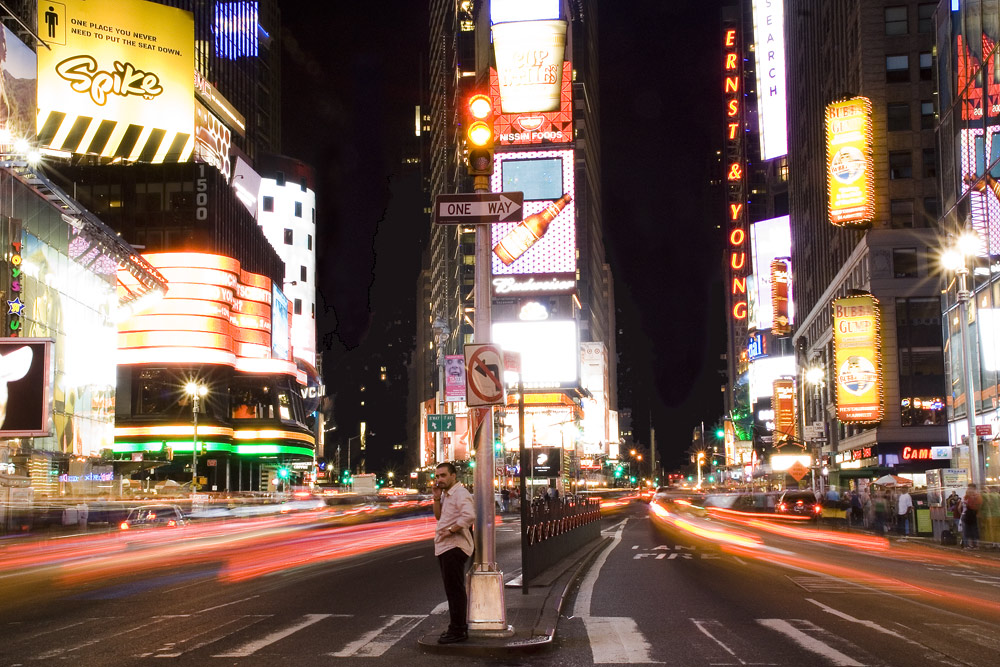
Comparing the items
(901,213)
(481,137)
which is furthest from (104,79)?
(481,137)

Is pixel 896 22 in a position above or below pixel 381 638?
above

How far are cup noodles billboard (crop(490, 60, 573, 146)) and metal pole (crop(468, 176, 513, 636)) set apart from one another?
92422 mm

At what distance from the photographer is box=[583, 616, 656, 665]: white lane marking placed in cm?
1141

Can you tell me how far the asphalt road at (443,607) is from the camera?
464 inches

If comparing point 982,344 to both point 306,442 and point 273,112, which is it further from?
point 273,112

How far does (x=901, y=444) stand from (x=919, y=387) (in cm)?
375

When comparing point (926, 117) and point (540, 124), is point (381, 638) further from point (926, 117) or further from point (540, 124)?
point (540, 124)

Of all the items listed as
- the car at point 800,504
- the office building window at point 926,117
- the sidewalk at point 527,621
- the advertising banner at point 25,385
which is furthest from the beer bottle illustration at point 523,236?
the sidewalk at point 527,621

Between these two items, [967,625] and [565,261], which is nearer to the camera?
[967,625]

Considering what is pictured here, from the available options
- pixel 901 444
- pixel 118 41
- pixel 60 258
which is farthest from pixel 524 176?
pixel 60 258

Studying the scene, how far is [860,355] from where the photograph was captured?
64562 mm

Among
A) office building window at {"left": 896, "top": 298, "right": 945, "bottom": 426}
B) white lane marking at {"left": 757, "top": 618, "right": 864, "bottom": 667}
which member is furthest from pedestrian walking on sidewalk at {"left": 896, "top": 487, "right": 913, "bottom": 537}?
white lane marking at {"left": 757, "top": 618, "right": 864, "bottom": 667}

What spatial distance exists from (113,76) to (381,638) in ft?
224

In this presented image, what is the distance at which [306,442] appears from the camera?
330 feet
